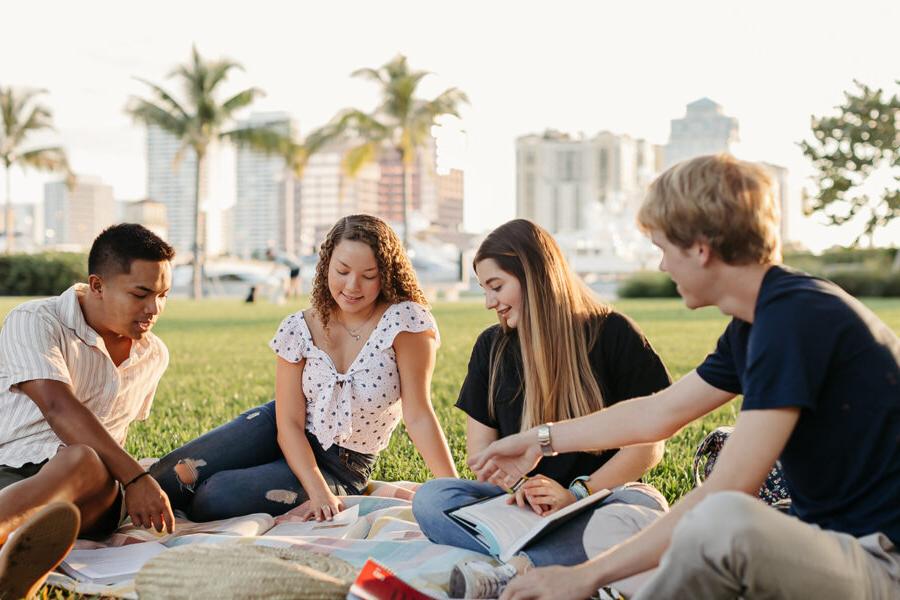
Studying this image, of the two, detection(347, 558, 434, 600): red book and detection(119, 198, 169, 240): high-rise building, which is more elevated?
detection(119, 198, 169, 240): high-rise building

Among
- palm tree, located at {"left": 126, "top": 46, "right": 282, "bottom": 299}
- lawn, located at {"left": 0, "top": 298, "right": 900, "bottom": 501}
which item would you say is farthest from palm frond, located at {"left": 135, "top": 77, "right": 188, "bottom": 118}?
lawn, located at {"left": 0, "top": 298, "right": 900, "bottom": 501}

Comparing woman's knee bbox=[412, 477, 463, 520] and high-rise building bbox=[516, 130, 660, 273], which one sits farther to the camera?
high-rise building bbox=[516, 130, 660, 273]

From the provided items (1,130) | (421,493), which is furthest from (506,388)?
(1,130)

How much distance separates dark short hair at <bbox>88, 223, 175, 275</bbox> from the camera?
12.5ft

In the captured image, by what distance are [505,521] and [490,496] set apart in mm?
361

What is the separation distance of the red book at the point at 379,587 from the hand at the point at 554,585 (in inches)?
14.2

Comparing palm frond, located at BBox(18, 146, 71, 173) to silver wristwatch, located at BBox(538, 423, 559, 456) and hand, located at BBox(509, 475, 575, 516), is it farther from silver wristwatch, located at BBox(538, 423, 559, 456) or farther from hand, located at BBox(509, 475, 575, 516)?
silver wristwatch, located at BBox(538, 423, 559, 456)

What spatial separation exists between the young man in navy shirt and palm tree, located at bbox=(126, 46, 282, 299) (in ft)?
125

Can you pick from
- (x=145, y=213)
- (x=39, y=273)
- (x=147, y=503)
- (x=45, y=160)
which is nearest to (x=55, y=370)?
(x=147, y=503)

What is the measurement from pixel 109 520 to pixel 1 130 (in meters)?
44.1

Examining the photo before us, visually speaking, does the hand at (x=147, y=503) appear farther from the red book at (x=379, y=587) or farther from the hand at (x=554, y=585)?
the hand at (x=554, y=585)

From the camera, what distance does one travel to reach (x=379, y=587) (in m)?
2.60

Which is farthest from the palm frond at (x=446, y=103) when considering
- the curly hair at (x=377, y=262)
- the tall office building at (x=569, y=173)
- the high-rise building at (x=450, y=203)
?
the high-rise building at (x=450, y=203)

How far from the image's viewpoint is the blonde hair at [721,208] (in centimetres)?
225
